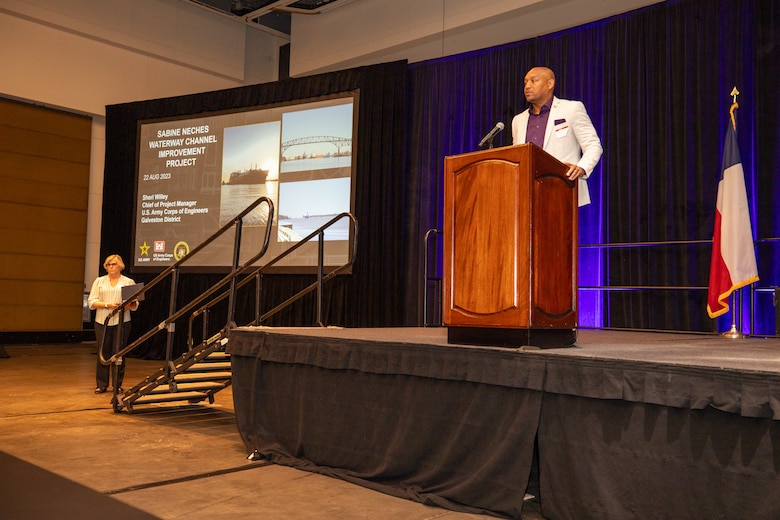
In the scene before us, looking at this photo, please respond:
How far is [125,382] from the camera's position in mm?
7477

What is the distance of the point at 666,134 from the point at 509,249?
5.20 meters

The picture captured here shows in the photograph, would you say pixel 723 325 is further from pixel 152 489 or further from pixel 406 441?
pixel 152 489

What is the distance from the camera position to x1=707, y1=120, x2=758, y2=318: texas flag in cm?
505

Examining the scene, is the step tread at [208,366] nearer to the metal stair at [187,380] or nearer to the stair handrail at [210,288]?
the metal stair at [187,380]

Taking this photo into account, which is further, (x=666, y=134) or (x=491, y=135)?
(x=666, y=134)

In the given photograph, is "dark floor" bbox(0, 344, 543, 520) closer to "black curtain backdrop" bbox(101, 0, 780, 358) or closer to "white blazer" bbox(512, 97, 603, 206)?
"white blazer" bbox(512, 97, 603, 206)

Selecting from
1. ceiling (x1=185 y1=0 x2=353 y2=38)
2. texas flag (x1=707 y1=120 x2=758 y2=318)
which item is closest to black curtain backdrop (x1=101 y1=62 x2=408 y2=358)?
ceiling (x1=185 y1=0 x2=353 y2=38)

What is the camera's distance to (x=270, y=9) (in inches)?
445

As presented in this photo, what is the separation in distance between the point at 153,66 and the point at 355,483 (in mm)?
10255

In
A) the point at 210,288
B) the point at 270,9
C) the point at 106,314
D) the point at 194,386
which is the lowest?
the point at 194,386

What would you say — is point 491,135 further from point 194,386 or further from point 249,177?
point 249,177

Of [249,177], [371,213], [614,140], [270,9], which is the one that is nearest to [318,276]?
[371,213]

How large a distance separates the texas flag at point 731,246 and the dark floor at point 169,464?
2872mm

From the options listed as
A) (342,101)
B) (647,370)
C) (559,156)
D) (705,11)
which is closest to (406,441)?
(647,370)
